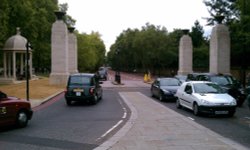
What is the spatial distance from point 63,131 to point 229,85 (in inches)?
492

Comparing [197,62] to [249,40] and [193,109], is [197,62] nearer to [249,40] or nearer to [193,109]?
[249,40]

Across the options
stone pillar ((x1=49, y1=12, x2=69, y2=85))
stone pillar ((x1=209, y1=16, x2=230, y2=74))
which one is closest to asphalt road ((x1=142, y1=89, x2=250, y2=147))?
stone pillar ((x1=209, y1=16, x2=230, y2=74))

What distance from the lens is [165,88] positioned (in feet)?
85.4

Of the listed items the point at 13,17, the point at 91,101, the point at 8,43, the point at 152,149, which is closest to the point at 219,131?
the point at 152,149

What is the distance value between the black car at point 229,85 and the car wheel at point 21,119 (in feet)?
38.1

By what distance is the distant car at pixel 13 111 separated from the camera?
13.3 metres

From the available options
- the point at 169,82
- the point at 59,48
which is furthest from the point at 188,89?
the point at 59,48

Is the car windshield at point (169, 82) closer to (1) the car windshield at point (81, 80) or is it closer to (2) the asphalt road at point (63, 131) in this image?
(1) the car windshield at point (81, 80)

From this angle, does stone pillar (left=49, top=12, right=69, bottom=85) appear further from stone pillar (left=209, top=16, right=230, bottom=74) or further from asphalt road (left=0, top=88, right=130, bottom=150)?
asphalt road (left=0, top=88, right=130, bottom=150)

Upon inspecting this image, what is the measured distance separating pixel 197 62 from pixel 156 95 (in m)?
40.1

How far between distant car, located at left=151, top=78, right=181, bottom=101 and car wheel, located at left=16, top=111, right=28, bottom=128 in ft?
40.5

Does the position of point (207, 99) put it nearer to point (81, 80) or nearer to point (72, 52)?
point (81, 80)

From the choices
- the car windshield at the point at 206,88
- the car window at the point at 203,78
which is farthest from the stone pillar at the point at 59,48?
the car windshield at the point at 206,88

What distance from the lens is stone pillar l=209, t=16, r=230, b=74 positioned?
3978 cm
